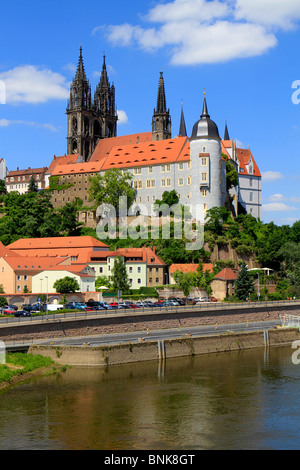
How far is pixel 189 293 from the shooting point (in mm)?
85062

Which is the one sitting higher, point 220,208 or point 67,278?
point 220,208

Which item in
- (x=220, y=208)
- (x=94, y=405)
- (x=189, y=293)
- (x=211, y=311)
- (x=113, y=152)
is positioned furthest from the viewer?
(x=113, y=152)

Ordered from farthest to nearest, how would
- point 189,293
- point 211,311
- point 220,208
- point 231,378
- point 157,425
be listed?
point 220,208 → point 189,293 → point 211,311 → point 231,378 → point 157,425

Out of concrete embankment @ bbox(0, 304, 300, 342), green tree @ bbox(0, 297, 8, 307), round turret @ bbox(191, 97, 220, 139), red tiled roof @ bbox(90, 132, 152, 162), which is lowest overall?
concrete embankment @ bbox(0, 304, 300, 342)

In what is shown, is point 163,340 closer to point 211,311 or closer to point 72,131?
point 211,311

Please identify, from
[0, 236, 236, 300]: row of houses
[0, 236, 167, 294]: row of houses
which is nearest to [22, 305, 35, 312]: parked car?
[0, 236, 236, 300]: row of houses

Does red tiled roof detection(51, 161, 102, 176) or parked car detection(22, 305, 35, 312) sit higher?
red tiled roof detection(51, 161, 102, 176)

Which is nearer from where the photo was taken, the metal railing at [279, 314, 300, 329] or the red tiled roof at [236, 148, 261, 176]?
the metal railing at [279, 314, 300, 329]

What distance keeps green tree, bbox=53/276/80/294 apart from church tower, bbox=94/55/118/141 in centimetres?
7294

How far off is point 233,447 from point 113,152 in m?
99.8

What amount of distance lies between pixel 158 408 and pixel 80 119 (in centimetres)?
11193

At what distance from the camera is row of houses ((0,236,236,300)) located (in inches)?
3088

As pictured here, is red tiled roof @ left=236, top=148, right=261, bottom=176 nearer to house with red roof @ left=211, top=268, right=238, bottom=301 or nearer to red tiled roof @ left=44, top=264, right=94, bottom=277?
house with red roof @ left=211, top=268, right=238, bottom=301

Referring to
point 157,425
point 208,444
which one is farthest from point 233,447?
point 157,425
